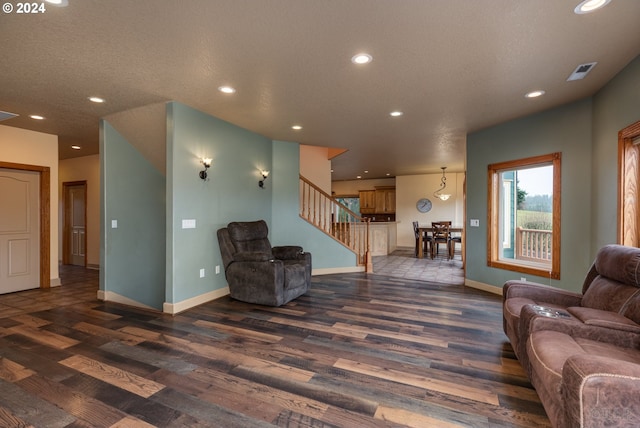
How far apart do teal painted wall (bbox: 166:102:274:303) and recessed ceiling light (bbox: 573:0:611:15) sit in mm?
3918

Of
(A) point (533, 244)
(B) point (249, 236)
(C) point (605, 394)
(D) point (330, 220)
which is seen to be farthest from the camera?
(D) point (330, 220)

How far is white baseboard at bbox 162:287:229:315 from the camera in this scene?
3703 mm

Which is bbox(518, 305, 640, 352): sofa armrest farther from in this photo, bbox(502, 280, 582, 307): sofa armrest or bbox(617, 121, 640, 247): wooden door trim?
bbox(617, 121, 640, 247): wooden door trim

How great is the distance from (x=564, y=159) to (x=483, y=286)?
7.31 feet

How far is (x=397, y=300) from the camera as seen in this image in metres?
4.26

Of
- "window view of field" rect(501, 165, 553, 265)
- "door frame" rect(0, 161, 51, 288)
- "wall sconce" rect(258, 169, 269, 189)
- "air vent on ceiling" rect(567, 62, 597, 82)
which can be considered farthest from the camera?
"wall sconce" rect(258, 169, 269, 189)

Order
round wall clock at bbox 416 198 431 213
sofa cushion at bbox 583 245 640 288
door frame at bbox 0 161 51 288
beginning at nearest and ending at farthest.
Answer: sofa cushion at bbox 583 245 640 288 < door frame at bbox 0 161 51 288 < round wall clock at bbox 416 198 431 213

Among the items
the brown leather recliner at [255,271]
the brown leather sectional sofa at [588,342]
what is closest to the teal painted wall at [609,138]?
the brown leather sectional sofa at [588,342]

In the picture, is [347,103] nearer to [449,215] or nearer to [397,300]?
[397,300]

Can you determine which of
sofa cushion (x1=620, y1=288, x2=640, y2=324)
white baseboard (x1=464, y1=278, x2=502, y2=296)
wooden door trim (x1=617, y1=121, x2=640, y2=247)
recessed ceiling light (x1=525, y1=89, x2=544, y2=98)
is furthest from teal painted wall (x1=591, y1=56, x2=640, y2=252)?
white baseboard (x1=464, y1=278, x2=502, y2=296)

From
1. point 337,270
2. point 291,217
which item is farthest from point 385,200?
point 291,217

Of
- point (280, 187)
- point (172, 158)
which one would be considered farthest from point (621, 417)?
point (280, 187)

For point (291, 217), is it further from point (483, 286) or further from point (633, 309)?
point (633, 309)

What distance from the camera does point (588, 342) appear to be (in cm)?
183
